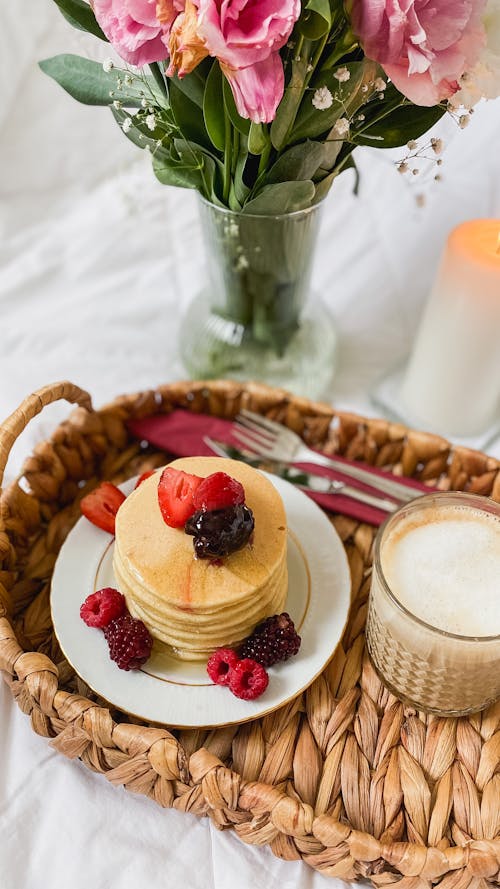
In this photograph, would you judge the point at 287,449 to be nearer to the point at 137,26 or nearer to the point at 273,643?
the point at 273,643

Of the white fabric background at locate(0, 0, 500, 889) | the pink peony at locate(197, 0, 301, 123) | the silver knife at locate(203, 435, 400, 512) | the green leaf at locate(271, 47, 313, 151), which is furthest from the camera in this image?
the white fabric background at locate(0, 0, 500, 889)

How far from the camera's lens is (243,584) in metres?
0.86

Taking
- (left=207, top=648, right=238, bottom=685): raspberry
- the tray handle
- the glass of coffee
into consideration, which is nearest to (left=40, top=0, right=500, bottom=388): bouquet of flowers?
the tray handle

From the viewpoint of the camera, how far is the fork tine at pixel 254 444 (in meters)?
1.15

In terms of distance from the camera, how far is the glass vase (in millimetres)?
1113

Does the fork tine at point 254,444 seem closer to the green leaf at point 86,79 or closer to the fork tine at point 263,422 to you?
the fork tine at point 263,422

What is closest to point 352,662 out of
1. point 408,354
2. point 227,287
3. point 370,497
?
point 370,497

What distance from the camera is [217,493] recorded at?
0.85 metres

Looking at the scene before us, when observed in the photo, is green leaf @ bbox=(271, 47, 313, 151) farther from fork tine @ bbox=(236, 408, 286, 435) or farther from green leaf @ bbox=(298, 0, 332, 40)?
fork tine @ bbox=(236, 408, 286, 435)

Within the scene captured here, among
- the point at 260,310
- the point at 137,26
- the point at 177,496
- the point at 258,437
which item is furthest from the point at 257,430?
the point at 137,26

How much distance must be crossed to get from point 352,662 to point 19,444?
591 millimetres

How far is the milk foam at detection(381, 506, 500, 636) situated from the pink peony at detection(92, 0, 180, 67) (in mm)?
547

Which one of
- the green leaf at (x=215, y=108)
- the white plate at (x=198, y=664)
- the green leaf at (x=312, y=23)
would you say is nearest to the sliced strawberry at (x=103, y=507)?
the white plate at (x=198, y=664)

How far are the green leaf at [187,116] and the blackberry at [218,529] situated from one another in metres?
0.43
